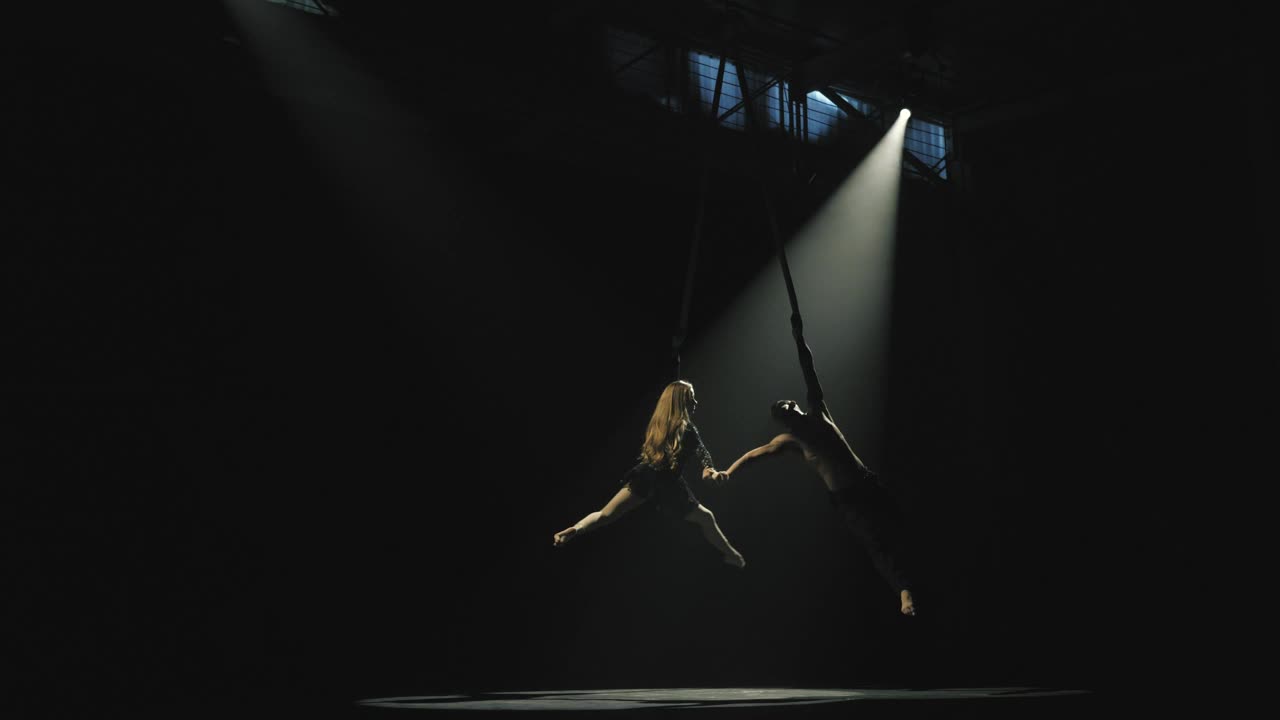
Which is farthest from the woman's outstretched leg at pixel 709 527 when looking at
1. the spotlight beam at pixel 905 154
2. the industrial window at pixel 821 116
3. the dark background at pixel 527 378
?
the industrial window at pixel 821 116

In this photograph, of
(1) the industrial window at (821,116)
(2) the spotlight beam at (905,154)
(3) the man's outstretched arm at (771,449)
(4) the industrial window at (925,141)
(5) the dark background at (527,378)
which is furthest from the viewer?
(4) the industrial window at (925,141)

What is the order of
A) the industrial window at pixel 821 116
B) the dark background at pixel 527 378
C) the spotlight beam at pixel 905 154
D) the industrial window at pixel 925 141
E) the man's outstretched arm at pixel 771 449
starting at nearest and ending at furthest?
the man's outstretched arm at pixel 771 449 → the dark background at pixel 527 378 → the spotlight beam at pixel 905 154 → the industrial window at pixel 821 116 → the industrial window at pixel 925 141

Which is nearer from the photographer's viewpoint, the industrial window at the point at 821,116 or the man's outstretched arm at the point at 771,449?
the man's outstretched arm at the point at 771,449

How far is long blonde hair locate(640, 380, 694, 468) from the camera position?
4719 millimetres

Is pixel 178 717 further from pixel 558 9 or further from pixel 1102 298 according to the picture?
pixel 1102 298

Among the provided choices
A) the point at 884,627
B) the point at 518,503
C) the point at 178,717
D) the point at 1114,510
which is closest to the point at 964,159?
the point at 1114,510

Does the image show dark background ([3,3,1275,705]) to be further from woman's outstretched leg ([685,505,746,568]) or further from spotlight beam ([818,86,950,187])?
woman's outstretched leg ([685,505,746,568])

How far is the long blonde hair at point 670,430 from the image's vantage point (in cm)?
472

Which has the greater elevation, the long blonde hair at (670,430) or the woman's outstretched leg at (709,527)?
the long blonde hair at (670,430)

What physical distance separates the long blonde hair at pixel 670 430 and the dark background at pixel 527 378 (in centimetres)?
150

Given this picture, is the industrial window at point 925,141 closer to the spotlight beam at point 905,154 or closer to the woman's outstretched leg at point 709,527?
the spotlight beam at point 905,154

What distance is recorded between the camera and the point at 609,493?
20.6 feet

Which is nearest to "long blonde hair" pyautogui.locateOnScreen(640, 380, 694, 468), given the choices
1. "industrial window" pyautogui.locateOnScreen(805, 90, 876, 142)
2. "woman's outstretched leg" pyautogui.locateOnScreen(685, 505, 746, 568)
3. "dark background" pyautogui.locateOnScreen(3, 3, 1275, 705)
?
"woman's outstretched leg" pyautogui.locateOnScreen(685, 505, 746, 568)

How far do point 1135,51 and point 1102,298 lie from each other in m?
2.49
